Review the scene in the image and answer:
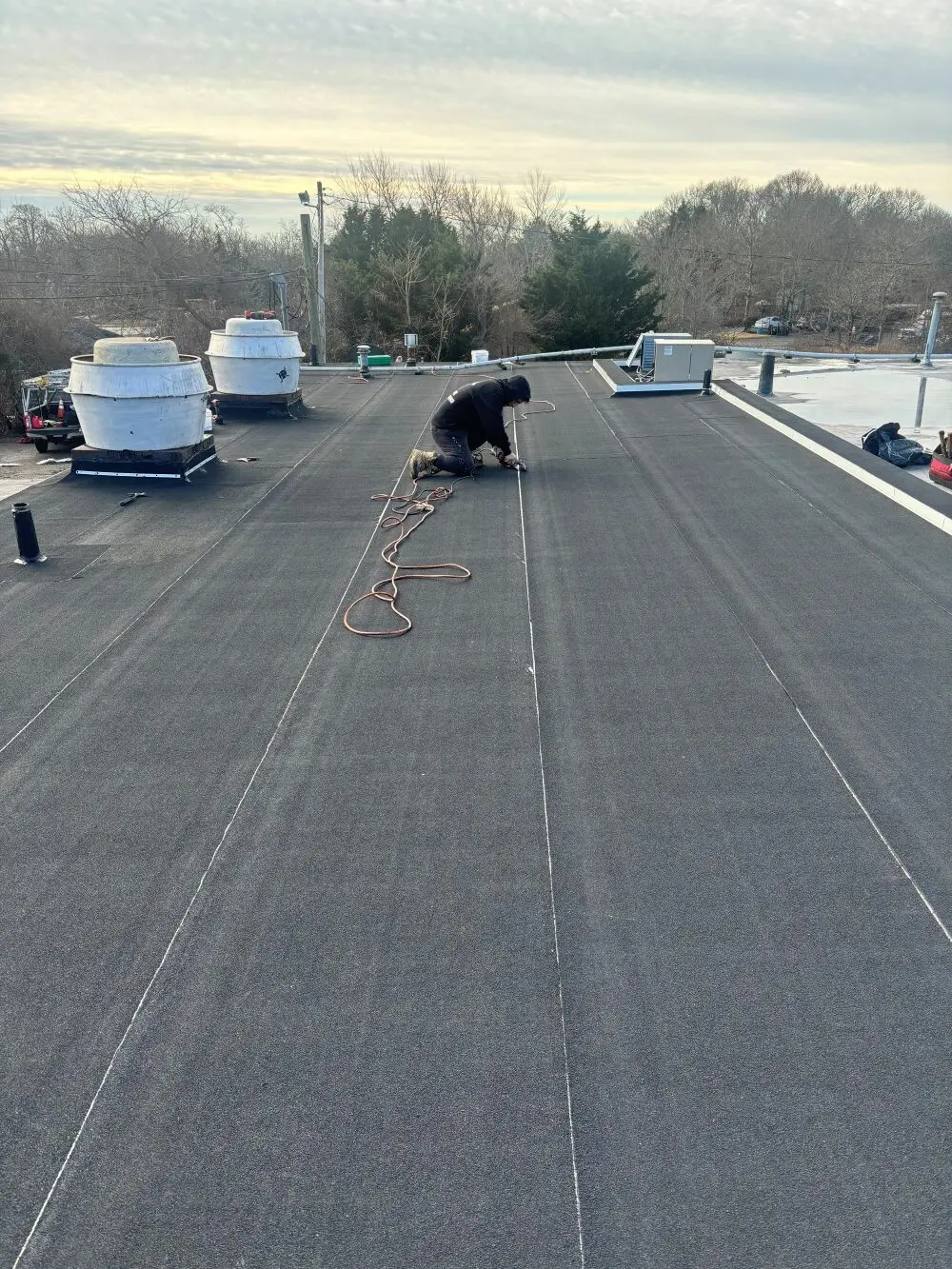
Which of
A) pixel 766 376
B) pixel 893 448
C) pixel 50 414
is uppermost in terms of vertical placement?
pixel 766 376

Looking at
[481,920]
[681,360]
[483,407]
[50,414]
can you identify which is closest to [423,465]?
[483,407]

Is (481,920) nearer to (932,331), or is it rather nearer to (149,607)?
(149,607)

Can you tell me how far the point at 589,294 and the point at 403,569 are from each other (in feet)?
119

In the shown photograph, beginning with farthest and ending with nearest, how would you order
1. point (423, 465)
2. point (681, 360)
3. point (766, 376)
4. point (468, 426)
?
point (681, 360) < point (766, 376) < point (468, 426) < point (423, 465)

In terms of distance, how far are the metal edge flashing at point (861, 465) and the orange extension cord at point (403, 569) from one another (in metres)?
6.00

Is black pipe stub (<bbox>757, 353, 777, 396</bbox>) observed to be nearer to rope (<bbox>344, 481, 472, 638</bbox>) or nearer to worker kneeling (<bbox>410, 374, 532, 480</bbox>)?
worker kneeling (<bbox>410, 374, 532, 480</bbox>)

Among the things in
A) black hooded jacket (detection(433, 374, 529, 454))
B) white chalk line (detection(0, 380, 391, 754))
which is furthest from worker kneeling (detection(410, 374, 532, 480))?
white chalk line (detection(0, 380, 391, 754))

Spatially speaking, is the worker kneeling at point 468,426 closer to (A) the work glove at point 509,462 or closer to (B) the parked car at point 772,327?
(A) the work glove at point 509,462

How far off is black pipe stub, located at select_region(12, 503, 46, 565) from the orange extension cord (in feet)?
13.1

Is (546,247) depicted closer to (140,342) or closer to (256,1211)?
(140,342)

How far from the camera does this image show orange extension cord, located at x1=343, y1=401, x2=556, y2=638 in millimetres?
8996

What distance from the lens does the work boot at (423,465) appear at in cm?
1415

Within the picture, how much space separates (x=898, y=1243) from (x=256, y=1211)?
7.62 feet

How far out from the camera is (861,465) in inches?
545
